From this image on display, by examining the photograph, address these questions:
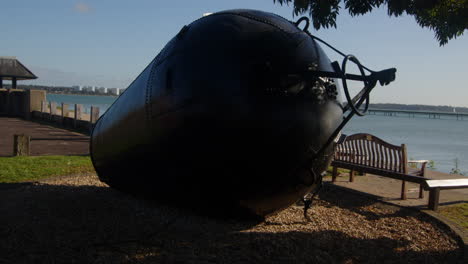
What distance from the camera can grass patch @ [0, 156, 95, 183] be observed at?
9.17 metres

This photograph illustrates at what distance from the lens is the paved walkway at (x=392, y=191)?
27.3 feet

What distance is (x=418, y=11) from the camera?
6547 millimetres

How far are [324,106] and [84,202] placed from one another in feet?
14.6

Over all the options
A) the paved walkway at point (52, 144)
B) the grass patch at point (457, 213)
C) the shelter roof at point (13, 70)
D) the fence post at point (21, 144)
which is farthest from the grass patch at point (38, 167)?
the shelter roof at point (13, 70)

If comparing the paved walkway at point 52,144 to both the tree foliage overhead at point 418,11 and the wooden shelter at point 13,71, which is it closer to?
the tree foliage overhead at point 418,11

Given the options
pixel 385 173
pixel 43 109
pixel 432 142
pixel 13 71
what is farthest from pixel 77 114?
pixel 432 142

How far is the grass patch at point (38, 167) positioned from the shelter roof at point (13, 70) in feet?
92.3

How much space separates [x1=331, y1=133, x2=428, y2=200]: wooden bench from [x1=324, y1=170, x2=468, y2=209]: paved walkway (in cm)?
24

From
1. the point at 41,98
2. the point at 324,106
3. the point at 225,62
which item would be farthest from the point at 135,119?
the point at 41,98

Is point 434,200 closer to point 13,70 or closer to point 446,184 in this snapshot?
point 446,184

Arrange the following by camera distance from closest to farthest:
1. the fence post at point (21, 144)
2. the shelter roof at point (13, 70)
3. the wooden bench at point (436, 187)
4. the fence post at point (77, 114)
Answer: the wooden bench at point (436, 187)
the fence post at point (21, 144)
the fence post at point (77, 114)
the shelter roof at point (13, 70)

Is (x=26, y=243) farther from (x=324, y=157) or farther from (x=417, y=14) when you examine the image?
(x=417, y=14)

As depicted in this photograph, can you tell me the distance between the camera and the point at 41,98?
30719 mm

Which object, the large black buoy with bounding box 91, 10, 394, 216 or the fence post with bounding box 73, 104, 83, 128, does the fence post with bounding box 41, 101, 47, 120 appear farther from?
the large black buoy with bounding box 91, 10, 394, 216
